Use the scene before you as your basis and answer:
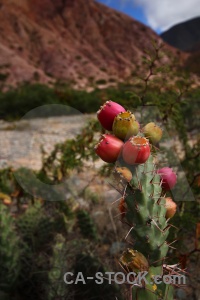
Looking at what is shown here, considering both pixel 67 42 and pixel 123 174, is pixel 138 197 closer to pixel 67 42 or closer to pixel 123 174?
pixel 123 174

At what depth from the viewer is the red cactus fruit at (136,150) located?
1069 millimetres

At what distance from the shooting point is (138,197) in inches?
45.3

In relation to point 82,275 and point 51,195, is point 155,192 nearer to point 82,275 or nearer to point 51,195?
point 82,275

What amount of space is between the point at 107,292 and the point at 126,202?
1069 mm

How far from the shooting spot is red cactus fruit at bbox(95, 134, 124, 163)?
1.12 metres

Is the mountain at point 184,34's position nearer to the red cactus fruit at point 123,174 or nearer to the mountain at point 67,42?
the mountain at point 67,42

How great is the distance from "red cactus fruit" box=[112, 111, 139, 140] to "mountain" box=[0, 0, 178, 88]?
30.8 meters

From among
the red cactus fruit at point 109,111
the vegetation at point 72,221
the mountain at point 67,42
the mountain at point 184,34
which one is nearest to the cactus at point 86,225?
the vegetation at point 72,221

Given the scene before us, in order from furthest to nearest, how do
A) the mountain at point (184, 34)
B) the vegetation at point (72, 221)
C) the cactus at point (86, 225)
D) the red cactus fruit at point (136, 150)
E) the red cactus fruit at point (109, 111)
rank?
the mountain at point (184, 34), the cactus at point (86, 225), the vegetation at point (72, 221), the red cactus fruit at point (109, 111), the red cactus fruit at point (136, 150)

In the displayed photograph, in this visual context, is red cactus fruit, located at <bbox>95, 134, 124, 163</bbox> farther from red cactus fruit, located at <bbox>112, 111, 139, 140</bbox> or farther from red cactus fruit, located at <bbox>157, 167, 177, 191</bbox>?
red cactus fruit, located at <bbox>157, 167, 177, 191</bbox>

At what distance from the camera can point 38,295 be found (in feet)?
7.77

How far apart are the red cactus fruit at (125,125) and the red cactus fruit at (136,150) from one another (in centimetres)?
6

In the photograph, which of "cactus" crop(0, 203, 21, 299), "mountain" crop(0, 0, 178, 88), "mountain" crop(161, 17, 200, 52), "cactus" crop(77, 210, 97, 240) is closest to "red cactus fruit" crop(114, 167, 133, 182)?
"cactus" crop(0, 203, 21, 299)

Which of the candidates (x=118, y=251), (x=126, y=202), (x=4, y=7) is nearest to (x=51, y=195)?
(x=118, y=251)
